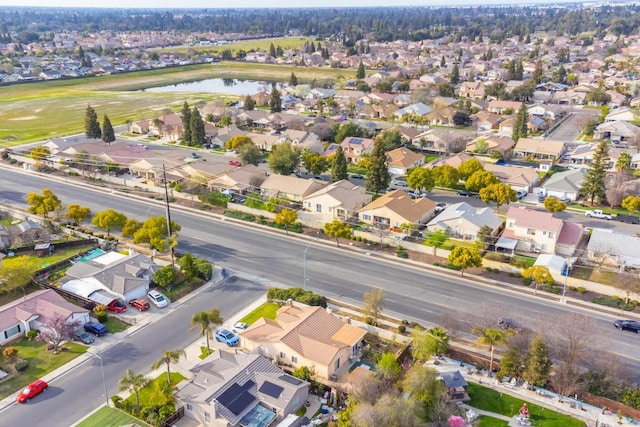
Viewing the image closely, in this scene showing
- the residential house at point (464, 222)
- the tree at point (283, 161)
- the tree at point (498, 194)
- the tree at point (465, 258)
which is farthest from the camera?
the tree at point (283, 161)

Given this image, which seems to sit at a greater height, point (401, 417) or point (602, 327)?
point (401, 417)

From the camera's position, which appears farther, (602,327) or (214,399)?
(602,327)

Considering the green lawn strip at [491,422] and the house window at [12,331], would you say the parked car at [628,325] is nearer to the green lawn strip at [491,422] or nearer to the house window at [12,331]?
the green lawn strip at [491,422]

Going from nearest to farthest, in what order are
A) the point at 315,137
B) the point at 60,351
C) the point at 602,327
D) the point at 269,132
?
A: the point at 60,351 → the point at 602,327 → the point at 315,137 → the point at 269,132

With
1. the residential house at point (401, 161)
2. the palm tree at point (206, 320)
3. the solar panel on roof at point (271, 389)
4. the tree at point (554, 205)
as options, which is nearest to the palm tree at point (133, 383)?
the palm tree at point (206, 320)

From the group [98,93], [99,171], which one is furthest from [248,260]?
[98,93]

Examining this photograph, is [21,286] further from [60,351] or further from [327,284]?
[327,284]
